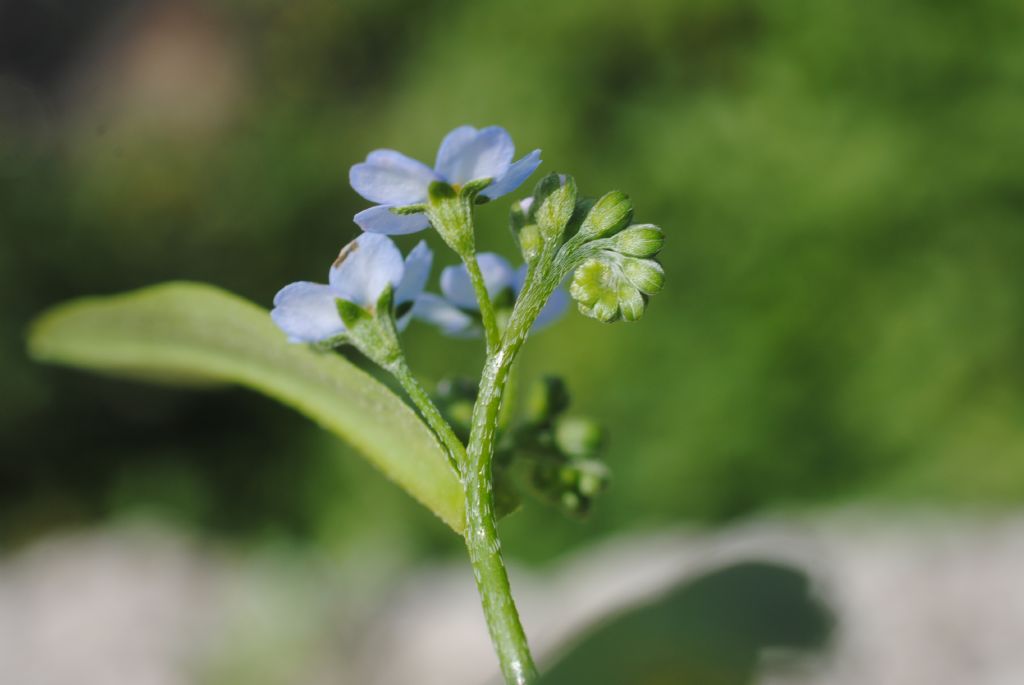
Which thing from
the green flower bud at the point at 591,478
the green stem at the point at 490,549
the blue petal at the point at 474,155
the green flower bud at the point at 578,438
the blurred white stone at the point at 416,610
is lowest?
the green stem at the point at 490,549

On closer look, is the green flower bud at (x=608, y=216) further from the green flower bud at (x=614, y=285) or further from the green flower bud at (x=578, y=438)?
the green flower bud at (x=578, y=438)

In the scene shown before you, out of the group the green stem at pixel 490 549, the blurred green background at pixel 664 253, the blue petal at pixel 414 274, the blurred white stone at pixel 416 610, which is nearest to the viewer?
the green stem at pixel 490 549

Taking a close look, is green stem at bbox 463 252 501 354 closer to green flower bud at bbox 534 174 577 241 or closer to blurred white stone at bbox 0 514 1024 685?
green flower bud at bbox 534 174 577 241

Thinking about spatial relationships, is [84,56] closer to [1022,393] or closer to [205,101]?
[205,101]

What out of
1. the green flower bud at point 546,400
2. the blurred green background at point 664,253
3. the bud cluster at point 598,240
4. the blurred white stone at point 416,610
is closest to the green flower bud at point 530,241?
the bud cluster at point 598,240

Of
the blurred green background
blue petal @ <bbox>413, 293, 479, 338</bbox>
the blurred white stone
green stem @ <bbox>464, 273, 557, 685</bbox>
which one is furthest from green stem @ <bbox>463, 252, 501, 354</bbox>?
the blurred green background

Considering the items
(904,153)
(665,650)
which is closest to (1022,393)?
(904,153)
